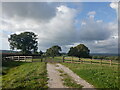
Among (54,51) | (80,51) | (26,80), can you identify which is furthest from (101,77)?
(54,51)

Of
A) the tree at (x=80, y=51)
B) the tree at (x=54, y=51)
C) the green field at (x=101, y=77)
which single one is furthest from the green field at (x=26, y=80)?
the tree at (x=54, y=51)

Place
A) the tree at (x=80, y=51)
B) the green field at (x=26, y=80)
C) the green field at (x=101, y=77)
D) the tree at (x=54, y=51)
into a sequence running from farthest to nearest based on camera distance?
the tree at (x=54, y=51) < the tree at (x=80, y=51) < the green field at (x=101, y=77) < the green field at (x=26, y=80)

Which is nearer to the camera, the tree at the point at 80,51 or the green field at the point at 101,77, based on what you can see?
the green field at the point at 101,77

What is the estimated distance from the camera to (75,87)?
6527mm

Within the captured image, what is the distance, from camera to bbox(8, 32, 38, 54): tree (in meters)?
57.8

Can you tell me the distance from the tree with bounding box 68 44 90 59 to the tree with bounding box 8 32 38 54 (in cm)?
2062

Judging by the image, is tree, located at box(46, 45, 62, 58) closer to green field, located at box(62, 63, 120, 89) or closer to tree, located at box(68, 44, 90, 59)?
tree, located at box(68, 44, 90, 59)

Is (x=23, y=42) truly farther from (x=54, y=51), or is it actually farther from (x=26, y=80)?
(x=26, y=80)

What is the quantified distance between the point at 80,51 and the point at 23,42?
97.3ft

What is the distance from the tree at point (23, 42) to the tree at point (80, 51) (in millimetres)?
20616

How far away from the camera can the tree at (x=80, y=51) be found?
57475mm

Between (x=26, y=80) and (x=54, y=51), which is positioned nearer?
(x=26, y=80)

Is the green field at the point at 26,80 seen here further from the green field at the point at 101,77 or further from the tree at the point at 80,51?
the tree at the point at 80,51

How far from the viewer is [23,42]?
58938 millimetres
